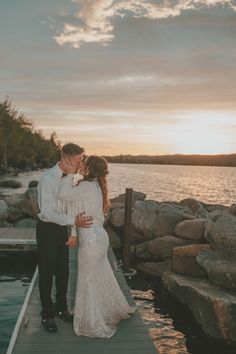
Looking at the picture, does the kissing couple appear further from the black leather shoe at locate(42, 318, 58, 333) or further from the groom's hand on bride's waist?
the black leather shoe at locate(42, 318, 58, 333)

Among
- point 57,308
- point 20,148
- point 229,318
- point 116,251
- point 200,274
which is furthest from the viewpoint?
point 20,148

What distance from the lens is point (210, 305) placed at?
349 inches

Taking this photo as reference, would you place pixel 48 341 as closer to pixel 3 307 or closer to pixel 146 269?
pixel 3 307

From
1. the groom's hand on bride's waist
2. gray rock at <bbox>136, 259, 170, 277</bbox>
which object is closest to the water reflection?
gray rock at <bbox>136, 259, 170, 277</bbox>

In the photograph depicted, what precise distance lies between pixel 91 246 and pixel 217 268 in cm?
459

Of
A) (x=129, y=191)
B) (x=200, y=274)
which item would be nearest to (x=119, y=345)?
(x=200, y=274)

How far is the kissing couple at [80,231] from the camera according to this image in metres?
6.02

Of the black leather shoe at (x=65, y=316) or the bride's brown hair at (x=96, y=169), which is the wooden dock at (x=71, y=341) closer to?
the black leather shoe at (x=65, y=316)

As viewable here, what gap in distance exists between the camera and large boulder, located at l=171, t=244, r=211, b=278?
10820mm

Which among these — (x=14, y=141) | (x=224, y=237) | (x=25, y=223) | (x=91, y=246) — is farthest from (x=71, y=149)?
(x=14, y=141)

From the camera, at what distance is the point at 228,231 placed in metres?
10.7

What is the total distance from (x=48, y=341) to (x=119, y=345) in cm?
106

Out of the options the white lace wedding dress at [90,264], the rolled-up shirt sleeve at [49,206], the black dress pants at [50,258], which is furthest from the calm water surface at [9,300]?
the rolled-up shirt sleeve at [49,206]

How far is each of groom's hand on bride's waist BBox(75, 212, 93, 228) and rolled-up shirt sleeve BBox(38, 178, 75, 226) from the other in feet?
0.44
